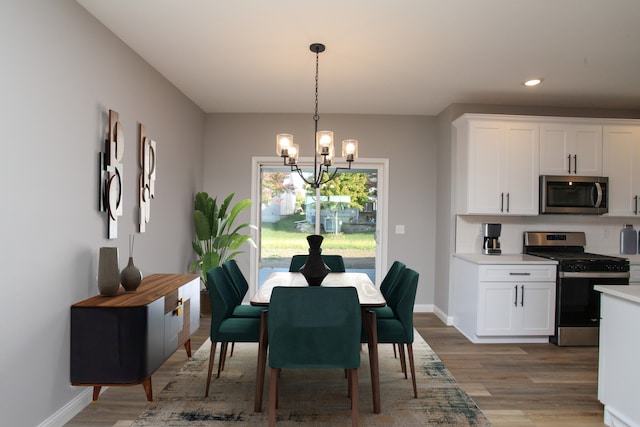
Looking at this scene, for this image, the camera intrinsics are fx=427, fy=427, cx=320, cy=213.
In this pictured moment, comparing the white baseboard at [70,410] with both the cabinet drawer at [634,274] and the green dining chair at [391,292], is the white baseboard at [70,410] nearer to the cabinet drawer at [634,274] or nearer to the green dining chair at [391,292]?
the green dining chair at [391,292]

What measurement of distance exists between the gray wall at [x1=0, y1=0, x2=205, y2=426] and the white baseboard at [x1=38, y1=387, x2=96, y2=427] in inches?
0.7

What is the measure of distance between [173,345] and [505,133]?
150 inches

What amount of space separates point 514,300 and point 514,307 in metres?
0.07

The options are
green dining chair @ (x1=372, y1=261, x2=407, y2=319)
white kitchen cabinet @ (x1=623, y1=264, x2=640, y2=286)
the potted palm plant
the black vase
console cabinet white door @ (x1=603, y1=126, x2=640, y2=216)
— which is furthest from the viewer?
the potted palm plant

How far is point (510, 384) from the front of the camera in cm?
327

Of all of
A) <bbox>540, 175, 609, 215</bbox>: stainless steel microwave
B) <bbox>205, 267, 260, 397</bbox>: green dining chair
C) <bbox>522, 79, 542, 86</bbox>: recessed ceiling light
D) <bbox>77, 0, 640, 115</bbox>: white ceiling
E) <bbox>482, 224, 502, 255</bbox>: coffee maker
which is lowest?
<bbox>205, 267, 260, 397</bbox>: green dining chair

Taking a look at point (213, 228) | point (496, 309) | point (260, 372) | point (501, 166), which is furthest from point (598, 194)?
point (213, 228)

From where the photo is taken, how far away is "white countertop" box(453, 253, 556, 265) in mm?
4195

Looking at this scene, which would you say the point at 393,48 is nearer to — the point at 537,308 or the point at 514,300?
the point at 514,300

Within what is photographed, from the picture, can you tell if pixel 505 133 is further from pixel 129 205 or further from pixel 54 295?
pixel 54 295

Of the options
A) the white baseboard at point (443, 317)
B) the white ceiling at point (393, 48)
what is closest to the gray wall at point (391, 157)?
the white baseboard at point (443, 317)

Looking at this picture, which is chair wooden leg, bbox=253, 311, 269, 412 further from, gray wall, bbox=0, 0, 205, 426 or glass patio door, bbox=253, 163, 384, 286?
glass patio door, bbox=253, 163, 384, 286

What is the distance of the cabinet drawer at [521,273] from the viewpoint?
Result: 13.8 ft

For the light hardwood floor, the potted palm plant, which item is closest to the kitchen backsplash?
the light hardwood floor
